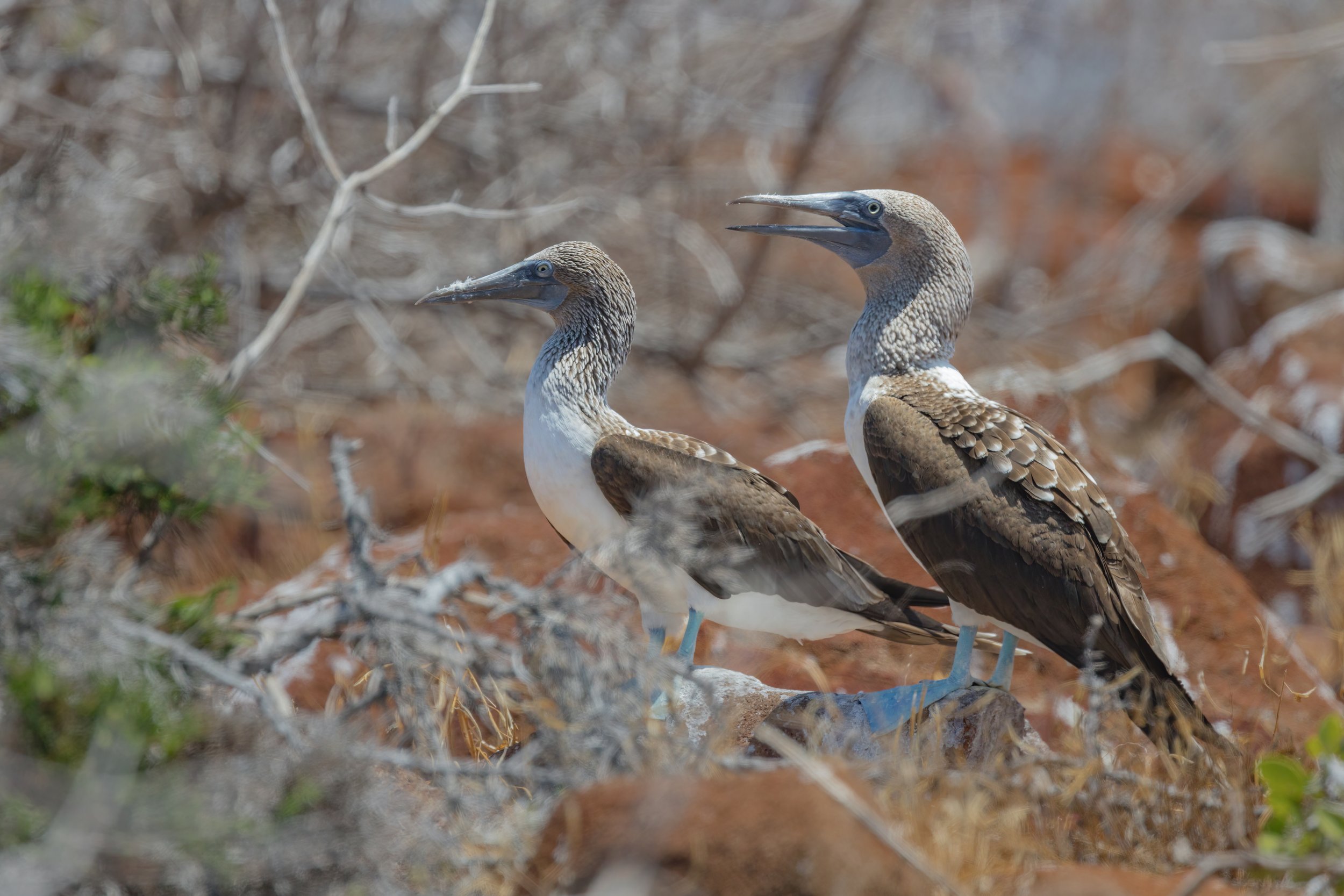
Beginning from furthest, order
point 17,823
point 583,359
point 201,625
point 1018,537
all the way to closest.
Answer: point 583,359, point 1018,537, point 201,625, point 17,823

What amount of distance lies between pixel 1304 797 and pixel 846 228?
2099 millimetres

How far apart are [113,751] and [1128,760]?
2498mm

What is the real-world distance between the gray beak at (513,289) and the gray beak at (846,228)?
0.61 metres

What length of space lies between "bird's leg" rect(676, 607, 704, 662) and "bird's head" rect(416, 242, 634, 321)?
1.00 meters

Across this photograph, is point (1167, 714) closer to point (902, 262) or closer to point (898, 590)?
point (898, 590)

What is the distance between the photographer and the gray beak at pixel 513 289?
13.5ft

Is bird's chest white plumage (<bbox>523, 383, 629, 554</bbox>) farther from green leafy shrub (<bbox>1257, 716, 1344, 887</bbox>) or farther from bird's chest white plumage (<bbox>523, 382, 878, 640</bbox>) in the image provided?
green leafy shrub (<bbox>1257, 716, 1344, 887</bbox>)

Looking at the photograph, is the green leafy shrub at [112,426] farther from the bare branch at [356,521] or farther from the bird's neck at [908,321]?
the bird's neck at [908,321]

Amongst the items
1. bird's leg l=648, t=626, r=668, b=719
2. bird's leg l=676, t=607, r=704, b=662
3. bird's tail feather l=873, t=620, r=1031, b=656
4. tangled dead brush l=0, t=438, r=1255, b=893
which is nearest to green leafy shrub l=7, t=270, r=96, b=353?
tangled dead brush l=0, t=438, r=1255, b=893

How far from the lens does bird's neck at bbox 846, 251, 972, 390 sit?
401cm

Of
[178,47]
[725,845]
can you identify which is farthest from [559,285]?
[178,47]

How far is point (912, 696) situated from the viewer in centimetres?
369

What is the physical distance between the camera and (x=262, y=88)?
7590 mm

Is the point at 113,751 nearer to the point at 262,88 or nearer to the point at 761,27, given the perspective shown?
the point at 262,88
